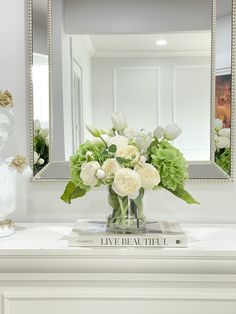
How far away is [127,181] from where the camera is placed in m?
1.25

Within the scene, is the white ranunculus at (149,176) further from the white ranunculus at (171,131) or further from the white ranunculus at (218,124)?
the white ranunculus at (218,124)

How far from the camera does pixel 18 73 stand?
1.65 m

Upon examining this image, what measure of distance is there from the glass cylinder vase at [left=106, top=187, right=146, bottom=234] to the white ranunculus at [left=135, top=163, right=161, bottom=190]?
0.23 ft

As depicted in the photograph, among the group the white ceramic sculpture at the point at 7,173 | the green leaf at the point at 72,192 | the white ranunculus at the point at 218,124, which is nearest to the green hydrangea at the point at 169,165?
the green leaf at the point at 72,192

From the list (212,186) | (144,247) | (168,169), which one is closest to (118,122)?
(168,169)

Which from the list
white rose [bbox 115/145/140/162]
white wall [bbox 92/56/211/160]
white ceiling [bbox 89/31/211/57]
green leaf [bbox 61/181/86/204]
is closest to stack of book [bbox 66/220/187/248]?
green leaf [bbox 61/181/86/204]

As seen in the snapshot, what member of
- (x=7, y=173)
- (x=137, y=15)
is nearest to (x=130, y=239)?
(x=7, y=173)

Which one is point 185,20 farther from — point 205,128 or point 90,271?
point 90,271

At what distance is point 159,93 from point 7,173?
2.07ft

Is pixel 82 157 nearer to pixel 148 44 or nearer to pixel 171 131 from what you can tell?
pixel 171 131

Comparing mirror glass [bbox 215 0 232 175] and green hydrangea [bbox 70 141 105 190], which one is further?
mirror glass [bbox 215 0 232 175]

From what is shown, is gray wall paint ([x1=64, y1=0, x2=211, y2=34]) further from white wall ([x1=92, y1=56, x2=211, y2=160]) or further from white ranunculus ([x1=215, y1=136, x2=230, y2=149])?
white ranunculus ([x1=215, y1=136, x2=230, y2=149])

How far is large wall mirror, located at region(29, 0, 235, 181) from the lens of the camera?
162 centimetres

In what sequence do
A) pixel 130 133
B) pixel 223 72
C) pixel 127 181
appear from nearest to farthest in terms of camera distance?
pixel 127 181 → pixel 130 133 → pixel 223 72
